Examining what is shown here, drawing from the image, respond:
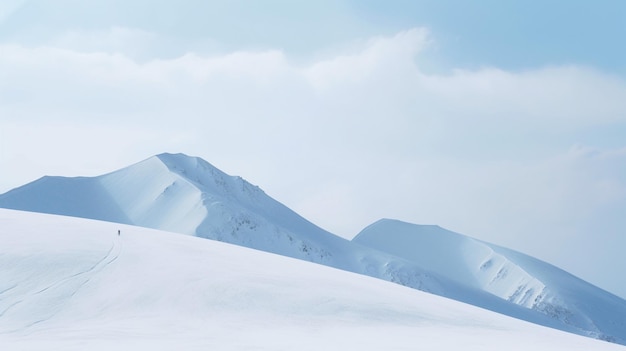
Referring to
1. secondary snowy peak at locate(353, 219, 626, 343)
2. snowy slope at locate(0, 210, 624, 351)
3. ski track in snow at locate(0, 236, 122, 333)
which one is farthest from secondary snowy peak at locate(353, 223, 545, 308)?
ski track in snow at locate(0, 236, 122, 333)

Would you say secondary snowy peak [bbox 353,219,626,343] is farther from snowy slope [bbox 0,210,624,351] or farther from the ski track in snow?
the ski track in snow

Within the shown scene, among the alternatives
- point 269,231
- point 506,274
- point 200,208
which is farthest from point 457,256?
point 200,208

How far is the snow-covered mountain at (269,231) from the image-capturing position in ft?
389

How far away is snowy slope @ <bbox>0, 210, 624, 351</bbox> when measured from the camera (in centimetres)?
1602

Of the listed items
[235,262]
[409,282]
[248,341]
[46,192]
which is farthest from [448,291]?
[248,341]

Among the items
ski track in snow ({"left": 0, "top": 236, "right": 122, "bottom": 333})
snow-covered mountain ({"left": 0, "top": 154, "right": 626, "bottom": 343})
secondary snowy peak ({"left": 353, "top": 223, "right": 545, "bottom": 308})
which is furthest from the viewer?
secondary snowy peak ({"left": 353, "top": 223, "right": 545, "bottom": 308})

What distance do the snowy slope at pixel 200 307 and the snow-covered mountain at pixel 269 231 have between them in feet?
287

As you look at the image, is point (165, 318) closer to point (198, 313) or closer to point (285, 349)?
point (198, 313)

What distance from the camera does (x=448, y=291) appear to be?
4941 inches

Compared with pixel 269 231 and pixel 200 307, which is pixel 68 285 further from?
pixel 269 231

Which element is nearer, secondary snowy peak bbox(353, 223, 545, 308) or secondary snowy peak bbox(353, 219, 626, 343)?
secondary snowy peak bbox(353, 219, 626, 343)

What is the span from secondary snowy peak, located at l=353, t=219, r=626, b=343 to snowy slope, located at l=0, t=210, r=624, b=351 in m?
116

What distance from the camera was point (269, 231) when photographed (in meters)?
123

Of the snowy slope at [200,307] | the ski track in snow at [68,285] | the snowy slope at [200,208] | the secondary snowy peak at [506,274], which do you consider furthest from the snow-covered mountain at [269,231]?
the ski track in snow at [68,285]
